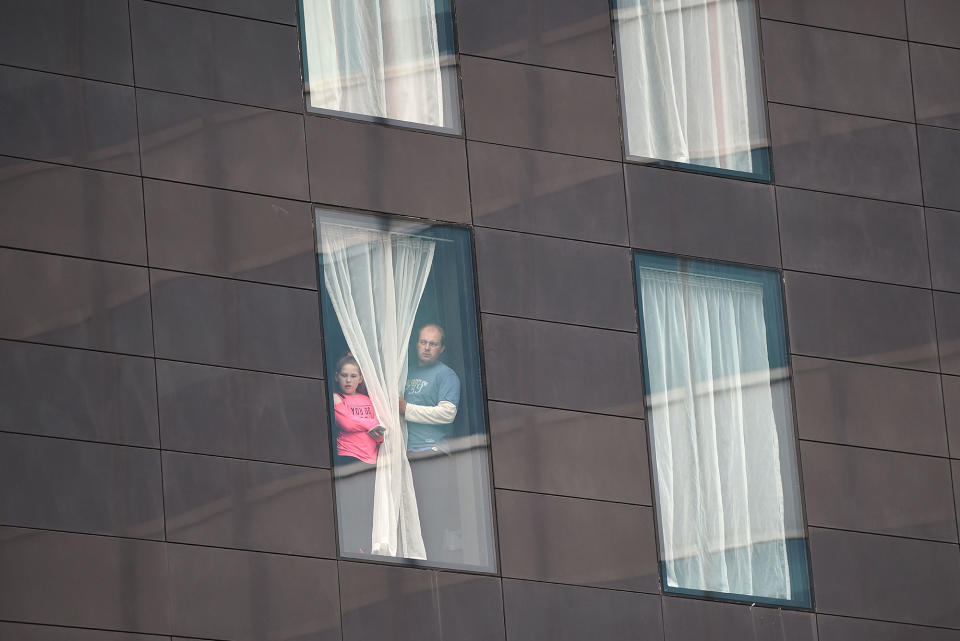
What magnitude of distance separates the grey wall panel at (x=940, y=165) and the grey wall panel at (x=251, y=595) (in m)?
7.92

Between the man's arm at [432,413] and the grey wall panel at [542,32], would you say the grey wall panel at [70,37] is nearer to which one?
the grey wall panel at [542,32]

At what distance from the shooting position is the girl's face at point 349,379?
18.6m

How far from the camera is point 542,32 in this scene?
67.2 feet

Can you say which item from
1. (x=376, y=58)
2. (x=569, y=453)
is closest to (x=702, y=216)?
(x=569, y=453)

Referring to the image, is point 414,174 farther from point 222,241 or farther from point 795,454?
point 795,454

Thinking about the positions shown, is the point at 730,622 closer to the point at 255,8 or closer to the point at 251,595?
the point at 251,595

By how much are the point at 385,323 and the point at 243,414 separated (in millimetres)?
1809

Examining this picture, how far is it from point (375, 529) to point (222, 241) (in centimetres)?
282

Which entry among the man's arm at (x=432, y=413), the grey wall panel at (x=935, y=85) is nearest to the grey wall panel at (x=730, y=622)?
the man's arm at (x=432, y=413)

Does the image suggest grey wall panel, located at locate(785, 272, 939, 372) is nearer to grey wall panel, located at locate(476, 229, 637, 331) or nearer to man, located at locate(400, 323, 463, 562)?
grey wall panel, located at locate(476, 229, 637, 331)

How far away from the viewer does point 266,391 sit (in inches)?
712

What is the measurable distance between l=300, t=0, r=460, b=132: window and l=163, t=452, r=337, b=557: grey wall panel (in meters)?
3.51

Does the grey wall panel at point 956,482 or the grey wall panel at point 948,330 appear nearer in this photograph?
the grey wall panel at point 956,482

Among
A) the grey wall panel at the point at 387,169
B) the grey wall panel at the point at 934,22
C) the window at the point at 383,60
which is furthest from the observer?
the grey wall panel at the point at 934,22
